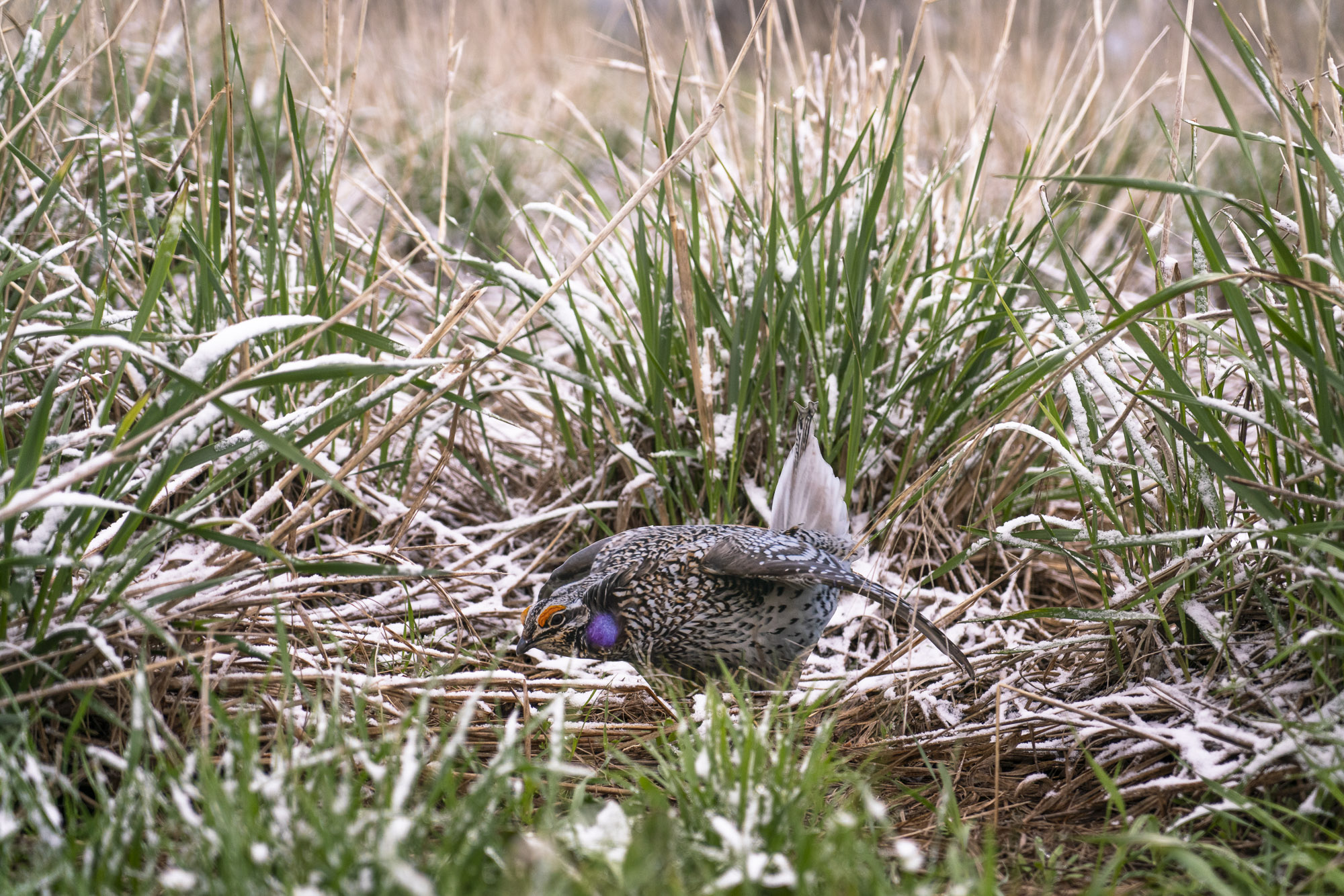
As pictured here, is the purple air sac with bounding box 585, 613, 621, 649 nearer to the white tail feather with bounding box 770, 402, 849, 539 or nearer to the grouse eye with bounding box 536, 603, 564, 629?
the grouse eye with bounding box 536, 603, 564, 629

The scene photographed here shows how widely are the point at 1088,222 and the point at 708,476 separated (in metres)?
3.86

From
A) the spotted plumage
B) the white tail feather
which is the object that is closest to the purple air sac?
the spotted plumage

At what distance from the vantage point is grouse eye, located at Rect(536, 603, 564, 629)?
233cm

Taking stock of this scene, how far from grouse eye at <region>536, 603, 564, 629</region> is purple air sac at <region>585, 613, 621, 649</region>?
85 millimetres

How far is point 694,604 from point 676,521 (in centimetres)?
56

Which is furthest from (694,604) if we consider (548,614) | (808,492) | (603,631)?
(808,492)

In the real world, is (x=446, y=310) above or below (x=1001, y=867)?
above

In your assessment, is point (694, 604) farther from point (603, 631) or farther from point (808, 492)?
point (808, 492)

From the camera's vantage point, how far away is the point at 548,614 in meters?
2.33

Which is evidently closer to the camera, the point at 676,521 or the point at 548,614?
the point at 548,614

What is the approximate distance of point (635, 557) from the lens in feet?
7.92

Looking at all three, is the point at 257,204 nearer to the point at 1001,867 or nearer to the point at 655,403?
the point at 655,403


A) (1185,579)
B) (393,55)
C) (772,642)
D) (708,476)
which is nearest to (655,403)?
(708,476)

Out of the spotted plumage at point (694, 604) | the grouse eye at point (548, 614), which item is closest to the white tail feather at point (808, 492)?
the spotted plumage at point (694, 604)
